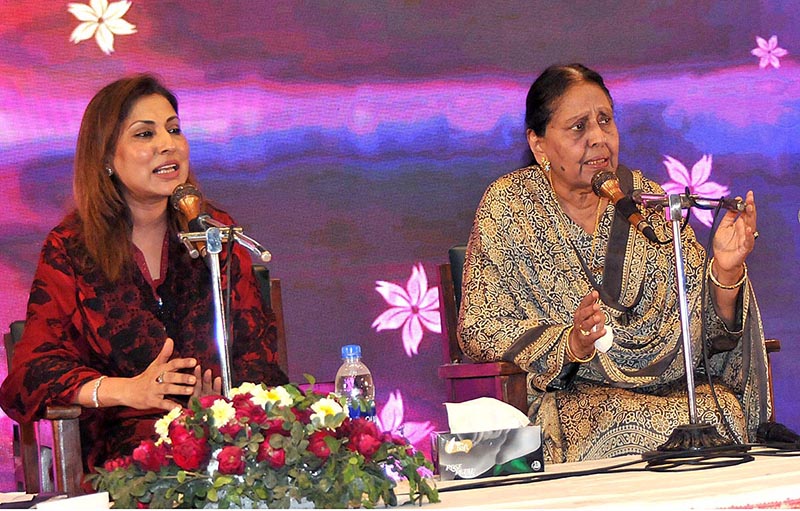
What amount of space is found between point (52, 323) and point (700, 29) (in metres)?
2.77

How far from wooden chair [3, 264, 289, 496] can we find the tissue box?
0.82m

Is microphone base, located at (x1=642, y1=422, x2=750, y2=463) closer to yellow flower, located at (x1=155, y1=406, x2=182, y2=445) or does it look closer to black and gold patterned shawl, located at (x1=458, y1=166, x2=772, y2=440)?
black and gold patterned shawl, located at (x1=458, y1=166, x2=772, y2=440)

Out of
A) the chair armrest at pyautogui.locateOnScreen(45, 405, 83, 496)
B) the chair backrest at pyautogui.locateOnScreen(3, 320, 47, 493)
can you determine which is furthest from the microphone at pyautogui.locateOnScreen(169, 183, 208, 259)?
the chair backrest at pyautogui.locateOnScreen(3, 320, 47, 493)

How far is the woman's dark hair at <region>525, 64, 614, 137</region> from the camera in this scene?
3.81 meters

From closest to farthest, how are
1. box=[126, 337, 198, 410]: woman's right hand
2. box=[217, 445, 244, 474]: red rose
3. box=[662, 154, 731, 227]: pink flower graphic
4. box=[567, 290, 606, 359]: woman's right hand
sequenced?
1. box=[217, 445, 244, 474]: red rose
2. box=[126, 337, 198, 410]: woman's right hand
3. box=[567, 290, 606, 359]: woman's right hand
4. box=[662, 154, 731, 227]: pink flower graphic

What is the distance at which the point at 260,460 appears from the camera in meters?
1.83

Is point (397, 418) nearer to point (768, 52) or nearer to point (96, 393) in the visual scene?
point (96, 393)

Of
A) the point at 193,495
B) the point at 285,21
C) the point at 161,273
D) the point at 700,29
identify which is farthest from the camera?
the point at 700,29

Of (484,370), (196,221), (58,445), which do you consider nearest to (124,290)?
(58,445)

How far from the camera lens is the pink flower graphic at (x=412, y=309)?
431 centimetres

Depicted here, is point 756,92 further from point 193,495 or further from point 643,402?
point 193,495

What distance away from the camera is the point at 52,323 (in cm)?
318

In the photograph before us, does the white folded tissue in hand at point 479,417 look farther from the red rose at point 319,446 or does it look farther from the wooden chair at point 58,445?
the wooden chair at point 58,445

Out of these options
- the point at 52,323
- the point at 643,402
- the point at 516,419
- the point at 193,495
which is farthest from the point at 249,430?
the point at 643,402
